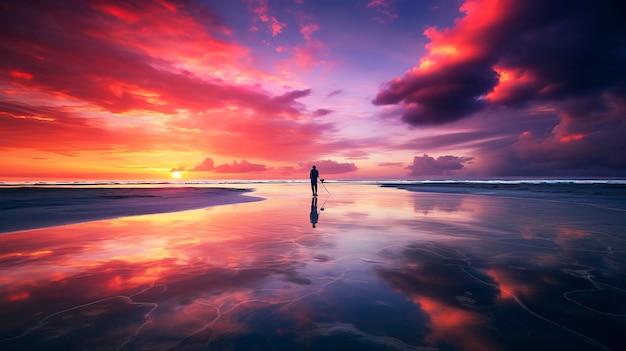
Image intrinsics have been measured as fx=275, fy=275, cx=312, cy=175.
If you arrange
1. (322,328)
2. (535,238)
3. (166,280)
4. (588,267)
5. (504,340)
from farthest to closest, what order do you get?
(535,238)
(588,267)
(166,280)
(322,328)
(504,340)

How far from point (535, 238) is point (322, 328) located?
6429mm

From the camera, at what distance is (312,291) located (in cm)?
353

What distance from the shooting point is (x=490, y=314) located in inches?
114

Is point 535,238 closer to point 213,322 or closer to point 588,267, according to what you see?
point 588,267

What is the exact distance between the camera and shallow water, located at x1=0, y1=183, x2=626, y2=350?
98.2 inches

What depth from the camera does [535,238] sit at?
650cm

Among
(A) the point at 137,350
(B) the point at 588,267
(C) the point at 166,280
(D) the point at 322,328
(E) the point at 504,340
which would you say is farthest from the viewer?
(B) the point at 588,267

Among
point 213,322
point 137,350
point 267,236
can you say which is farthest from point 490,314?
point 267,236

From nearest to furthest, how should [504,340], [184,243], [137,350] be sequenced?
1. [137,350]
2. [504,340]
3. [184,243]

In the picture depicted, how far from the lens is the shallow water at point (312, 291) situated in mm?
2494

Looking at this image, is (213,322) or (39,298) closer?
(213,322)

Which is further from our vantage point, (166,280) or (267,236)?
(267,236)

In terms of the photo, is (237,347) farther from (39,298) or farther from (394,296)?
(39,298)

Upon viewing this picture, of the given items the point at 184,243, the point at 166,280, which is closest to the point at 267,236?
the point at 184,243
